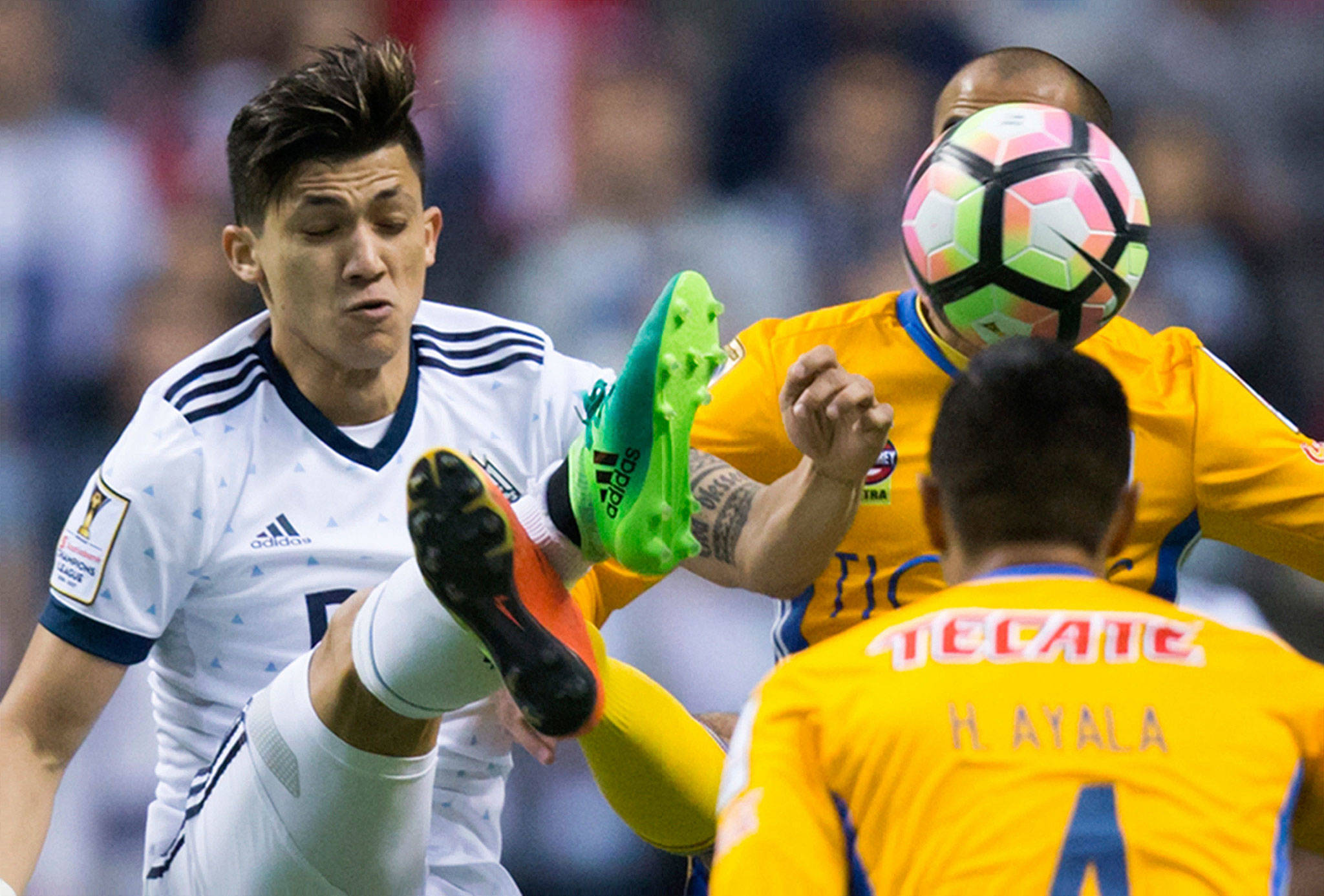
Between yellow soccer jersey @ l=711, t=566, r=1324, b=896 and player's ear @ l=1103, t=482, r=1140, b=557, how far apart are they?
0.12 metres

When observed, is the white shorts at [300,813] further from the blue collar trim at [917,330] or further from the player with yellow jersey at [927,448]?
the blue collar trim at [917,330]

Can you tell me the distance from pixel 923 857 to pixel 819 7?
Result: 5.34m

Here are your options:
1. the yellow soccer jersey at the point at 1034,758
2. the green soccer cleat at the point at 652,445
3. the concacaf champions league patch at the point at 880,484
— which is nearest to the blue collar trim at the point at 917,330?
the concacaf champions league patch at the point at 880,484

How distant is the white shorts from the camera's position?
3252mm

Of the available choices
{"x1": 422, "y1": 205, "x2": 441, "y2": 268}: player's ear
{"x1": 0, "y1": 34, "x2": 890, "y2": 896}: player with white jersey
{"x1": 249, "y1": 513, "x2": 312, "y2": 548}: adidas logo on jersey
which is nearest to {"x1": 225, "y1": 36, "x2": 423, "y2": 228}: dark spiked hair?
{"x1": 0, "y1": 34, "x2": 890, "y2": 896}: player with white jersey

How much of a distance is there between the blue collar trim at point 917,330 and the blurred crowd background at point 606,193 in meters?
2.12

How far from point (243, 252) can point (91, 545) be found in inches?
27.4

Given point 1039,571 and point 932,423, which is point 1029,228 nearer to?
point 932,423

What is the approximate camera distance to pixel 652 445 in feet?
9.65

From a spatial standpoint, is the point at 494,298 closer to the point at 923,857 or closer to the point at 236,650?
the point at 236,650

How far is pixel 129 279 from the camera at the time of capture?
6.18m

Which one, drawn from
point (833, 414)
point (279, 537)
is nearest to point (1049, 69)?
point (833, 414)

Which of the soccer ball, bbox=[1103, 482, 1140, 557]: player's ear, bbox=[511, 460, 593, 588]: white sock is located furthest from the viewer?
the soccer ball

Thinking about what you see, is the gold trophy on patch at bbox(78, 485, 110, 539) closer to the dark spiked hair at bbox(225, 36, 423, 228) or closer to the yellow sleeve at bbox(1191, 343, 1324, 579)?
the dark spiked hair at bbox(225, 36, 423, 228)
